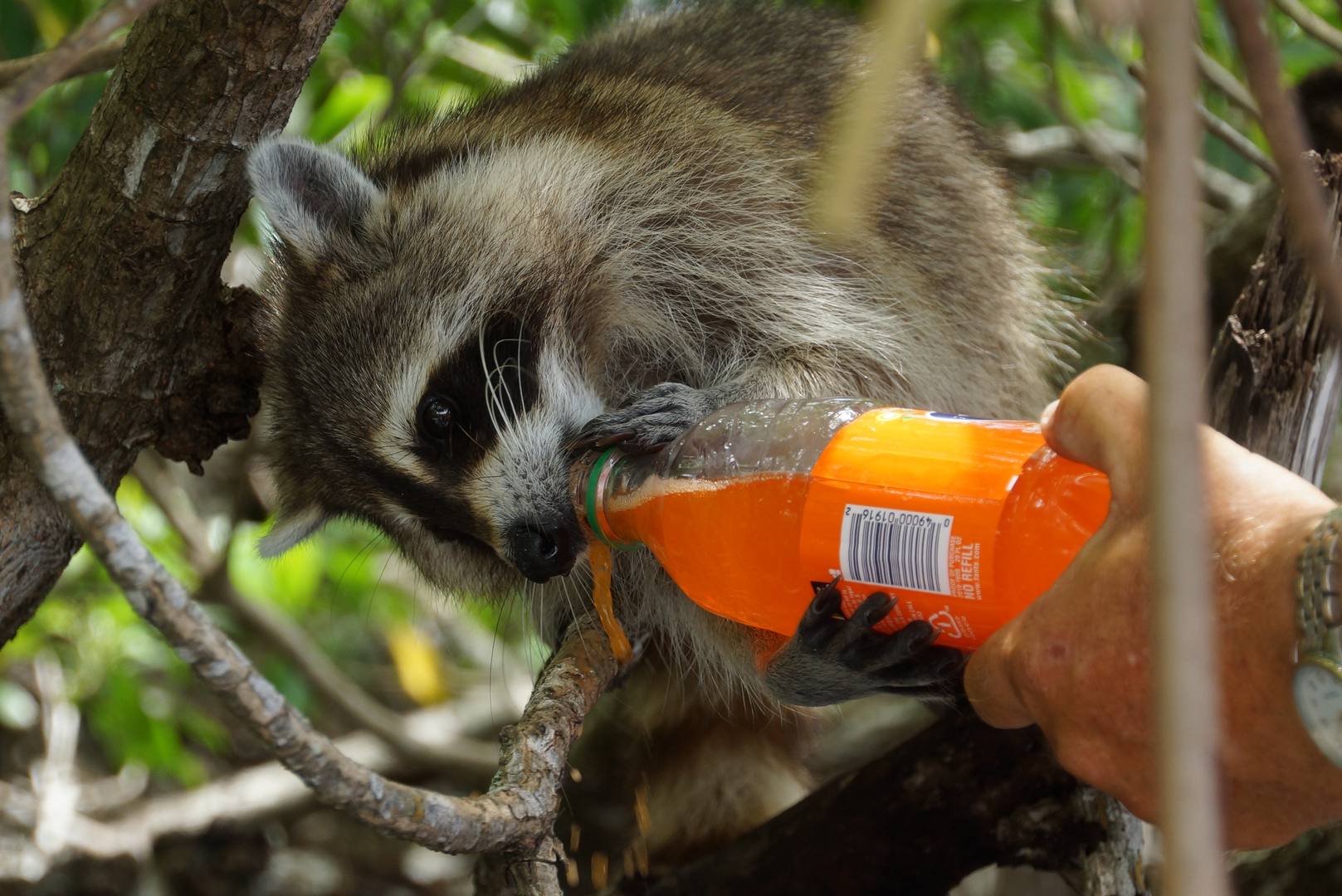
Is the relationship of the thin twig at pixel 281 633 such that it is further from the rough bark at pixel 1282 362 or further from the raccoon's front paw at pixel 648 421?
the rough bark at pixel 1282 362

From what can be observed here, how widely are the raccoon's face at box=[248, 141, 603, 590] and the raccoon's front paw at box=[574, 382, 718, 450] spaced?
0.54ft

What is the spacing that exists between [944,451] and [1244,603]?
1.55ft

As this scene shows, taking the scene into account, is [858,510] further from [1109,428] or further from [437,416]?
[437,416]

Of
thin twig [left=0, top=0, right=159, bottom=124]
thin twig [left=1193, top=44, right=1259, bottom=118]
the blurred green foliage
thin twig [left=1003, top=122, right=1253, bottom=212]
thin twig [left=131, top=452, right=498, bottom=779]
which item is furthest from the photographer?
thin twig [left=1003, top=122, right=1253, bottom=212]

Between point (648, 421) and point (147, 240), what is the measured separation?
75 centimetres

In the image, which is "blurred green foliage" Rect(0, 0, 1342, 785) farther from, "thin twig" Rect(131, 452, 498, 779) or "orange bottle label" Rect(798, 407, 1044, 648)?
"orange bottle label" Rect(798, 407, 1044, 648)

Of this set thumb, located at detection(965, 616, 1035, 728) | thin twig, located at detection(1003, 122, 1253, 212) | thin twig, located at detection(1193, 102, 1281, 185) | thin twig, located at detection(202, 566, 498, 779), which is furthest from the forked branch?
thin twig, located at detection(1003, 122, 1253, 212)

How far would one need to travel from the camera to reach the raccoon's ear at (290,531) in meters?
2.17

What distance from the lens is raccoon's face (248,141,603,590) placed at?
6.02 ft

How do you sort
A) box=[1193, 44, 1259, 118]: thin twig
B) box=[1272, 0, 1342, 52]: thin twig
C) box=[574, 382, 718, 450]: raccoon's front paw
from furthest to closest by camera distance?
box=[1193, 44, 1259, 118]: thin twig < box=[1272, 0, 1342, 52]: thin twig < box=[574, 382, 718, 450]: raccoon's front paw

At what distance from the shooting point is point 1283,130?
0.46 metres

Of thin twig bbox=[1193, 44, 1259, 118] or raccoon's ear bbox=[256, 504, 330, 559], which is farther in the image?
thin twig bbox=[1193, 44, 1259, 118]

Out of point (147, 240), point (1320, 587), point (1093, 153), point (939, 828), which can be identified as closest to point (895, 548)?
point (1320, 587)

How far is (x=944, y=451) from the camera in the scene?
1262mm
